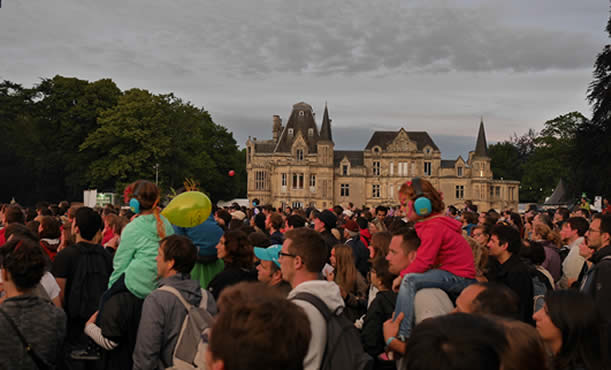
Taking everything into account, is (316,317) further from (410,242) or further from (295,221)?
(295,221)

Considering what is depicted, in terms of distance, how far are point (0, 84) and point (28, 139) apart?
18.4ft

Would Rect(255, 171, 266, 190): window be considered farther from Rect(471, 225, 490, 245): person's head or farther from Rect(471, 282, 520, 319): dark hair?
Rect(471, 282, 520, 319): dark hair

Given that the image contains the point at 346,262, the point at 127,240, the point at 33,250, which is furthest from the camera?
the point at 346,262

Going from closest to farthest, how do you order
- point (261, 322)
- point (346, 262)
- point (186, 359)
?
point (261, 322), point (186, 359), point (346, 262)

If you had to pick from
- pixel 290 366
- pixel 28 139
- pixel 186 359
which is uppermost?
pixel 28 139

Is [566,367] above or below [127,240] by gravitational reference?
below

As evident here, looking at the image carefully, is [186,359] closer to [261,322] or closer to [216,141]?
[261,322]

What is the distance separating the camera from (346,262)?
6.27 meters

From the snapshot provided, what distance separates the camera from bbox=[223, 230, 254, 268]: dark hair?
5.58m

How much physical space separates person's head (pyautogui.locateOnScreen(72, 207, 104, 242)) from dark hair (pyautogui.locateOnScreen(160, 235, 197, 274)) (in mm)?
1934

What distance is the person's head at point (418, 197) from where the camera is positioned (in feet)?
16.2

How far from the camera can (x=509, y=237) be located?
629cm

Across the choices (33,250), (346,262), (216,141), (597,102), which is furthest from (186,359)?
(216,141)

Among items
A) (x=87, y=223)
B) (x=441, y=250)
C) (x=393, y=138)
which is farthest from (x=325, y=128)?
(x=441, y=250)
